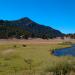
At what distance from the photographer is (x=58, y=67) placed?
79.7ft

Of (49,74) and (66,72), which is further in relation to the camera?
(66,72)

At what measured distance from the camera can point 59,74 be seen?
23.2 metres

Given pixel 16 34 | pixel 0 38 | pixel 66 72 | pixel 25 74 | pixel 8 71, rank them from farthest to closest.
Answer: pixel 16 34 → pixel 0 38 → pixel 8 71 → pixel 25 74 → pixel 66 72

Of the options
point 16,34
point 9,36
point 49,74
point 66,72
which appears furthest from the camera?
point 16,34

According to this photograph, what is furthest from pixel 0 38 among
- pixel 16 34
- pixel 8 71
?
pixel 8 71

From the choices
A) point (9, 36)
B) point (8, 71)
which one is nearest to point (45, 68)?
point (8, 71)

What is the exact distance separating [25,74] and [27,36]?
531 feet

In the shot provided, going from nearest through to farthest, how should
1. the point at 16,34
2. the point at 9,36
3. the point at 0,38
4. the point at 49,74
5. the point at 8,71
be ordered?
the point at 49,74 < the point at 8,71 < the point at 0,38 < the point at 9,36 < the point at 16,34

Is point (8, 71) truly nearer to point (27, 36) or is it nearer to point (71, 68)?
point (71, 68)

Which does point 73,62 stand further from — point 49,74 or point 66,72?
point 49,74

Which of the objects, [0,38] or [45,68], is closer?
[45,68]

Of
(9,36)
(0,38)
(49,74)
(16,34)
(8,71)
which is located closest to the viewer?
(49,74)

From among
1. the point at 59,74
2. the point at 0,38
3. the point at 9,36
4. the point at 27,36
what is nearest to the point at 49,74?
the point at 59,74

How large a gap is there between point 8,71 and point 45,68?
239 inches
